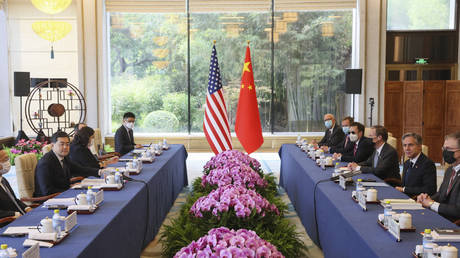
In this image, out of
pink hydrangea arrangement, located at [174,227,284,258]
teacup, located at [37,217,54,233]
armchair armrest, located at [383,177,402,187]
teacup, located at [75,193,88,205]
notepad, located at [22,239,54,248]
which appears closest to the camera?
pink hydrangea arrangement, located at [174,227,284,258]

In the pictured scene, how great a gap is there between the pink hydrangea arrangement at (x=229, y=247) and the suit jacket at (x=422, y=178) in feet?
9.57

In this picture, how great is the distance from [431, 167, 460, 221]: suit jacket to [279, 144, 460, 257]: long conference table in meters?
0.22

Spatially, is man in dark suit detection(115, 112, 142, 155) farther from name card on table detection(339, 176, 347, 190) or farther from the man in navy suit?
name card on table detection(339, 176, 347, 190)

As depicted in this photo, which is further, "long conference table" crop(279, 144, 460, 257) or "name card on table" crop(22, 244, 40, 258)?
"long conference table" crop(279, 144, 460, 257)

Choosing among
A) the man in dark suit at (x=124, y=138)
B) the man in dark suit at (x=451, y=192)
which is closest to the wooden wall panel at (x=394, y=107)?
the man in dark suit at (x=124, y=138)

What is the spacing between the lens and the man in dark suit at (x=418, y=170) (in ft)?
15.4

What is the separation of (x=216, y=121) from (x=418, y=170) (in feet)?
14.9

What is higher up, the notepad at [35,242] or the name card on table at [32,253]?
the name card on table at [32,253]

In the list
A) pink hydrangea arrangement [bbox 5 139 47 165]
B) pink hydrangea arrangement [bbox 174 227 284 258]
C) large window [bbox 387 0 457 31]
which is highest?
large window [bbox 387 0 457 31]

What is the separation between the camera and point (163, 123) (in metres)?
12.2

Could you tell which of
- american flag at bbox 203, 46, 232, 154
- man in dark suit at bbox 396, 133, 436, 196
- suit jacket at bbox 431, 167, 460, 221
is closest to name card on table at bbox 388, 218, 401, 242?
suit jacket at bbox 431, 167, 460, 221

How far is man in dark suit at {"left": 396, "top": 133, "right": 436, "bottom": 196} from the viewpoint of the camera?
4.70 meters

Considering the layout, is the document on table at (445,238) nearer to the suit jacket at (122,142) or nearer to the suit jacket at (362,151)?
the suit jacket at (362,151)

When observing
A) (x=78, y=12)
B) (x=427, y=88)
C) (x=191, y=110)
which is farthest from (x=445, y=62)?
(x=78, y=12)
